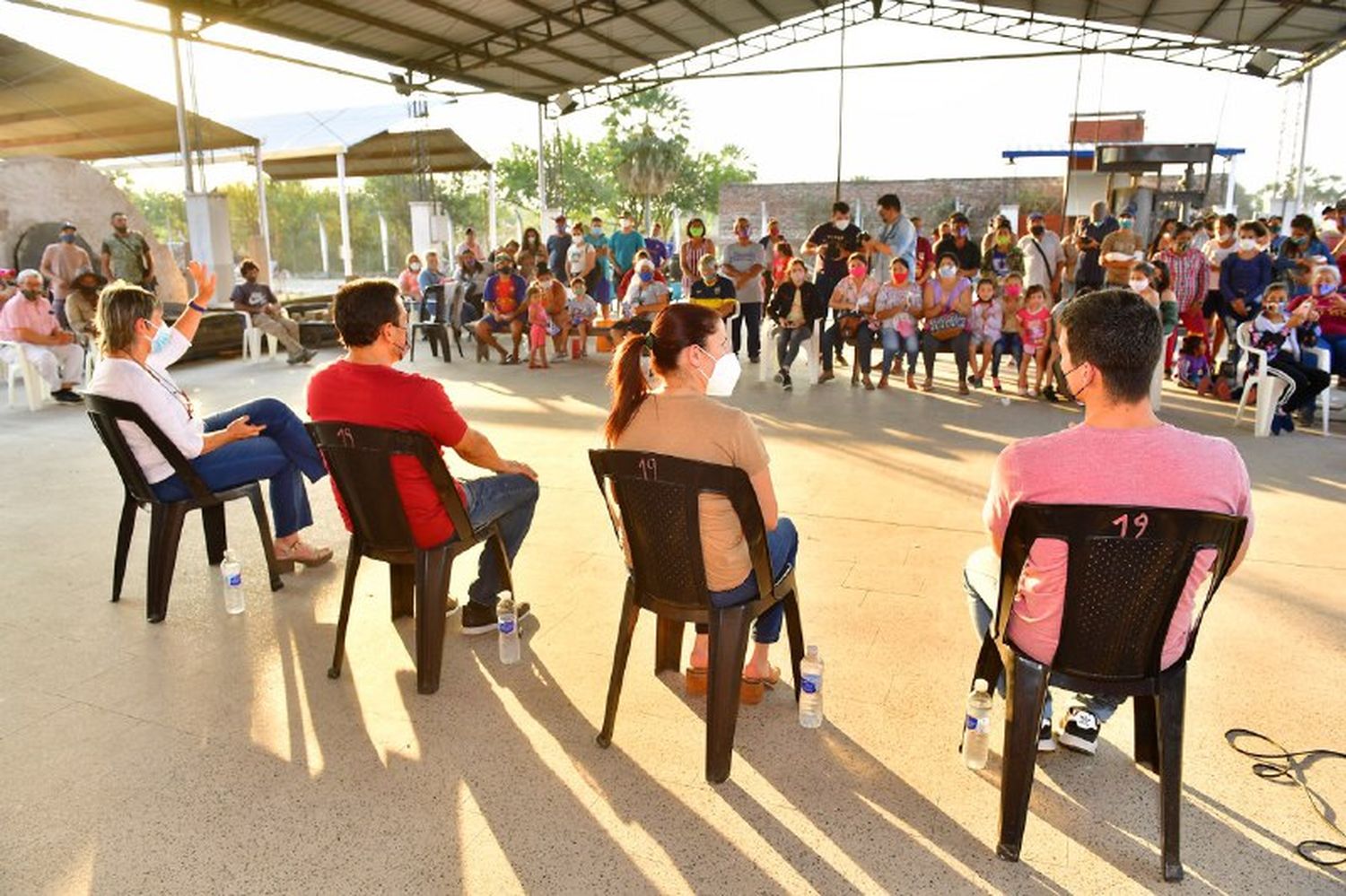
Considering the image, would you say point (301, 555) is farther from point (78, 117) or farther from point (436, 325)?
point (78, 117)

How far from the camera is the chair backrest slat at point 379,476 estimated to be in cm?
241

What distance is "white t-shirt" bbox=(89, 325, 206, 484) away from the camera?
288 cm

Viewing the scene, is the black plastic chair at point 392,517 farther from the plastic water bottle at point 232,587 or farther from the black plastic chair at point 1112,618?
the black plastic chair at point 1112,618

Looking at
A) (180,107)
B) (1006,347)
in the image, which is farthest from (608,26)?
(1006,347)

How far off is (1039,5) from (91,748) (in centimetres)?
1651

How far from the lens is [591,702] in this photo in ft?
8.27

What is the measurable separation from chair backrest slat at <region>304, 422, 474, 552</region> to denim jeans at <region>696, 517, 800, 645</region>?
85cm

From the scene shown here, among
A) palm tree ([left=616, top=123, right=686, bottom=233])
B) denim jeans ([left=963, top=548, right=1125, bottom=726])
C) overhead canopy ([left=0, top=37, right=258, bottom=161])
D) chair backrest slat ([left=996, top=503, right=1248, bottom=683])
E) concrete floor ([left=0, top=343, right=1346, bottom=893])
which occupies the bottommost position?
concrete floor ([left=0, top=343, right=1346, bottom=893])

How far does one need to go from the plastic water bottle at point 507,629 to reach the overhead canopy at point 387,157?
15648mm

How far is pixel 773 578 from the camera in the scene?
7.43 feet

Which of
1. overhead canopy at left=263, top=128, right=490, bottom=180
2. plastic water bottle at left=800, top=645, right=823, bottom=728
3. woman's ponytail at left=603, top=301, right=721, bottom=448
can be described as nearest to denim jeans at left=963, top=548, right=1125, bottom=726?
plastic water bottle at left=800, top=645, right=823, bottom=728

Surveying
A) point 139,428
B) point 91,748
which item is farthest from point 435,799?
point 139,428

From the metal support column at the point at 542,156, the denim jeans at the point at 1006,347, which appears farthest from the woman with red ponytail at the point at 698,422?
the metal support column at the point at 542,156

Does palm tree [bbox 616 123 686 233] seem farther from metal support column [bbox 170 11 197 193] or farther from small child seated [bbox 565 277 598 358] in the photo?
small child seated [bbox 565 277 598 358]
